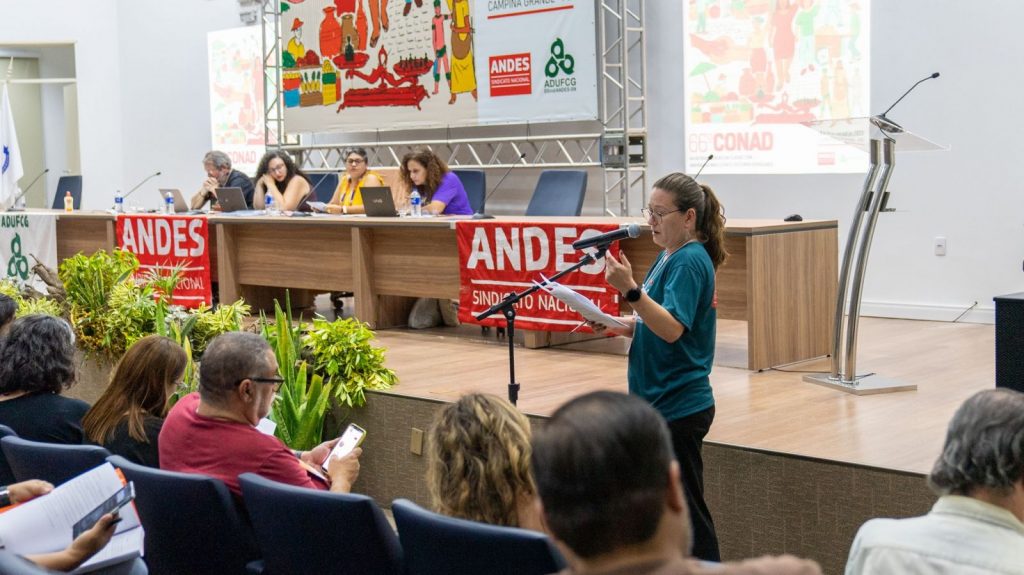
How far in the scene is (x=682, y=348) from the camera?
116 inches

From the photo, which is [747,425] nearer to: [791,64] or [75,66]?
[791,64]

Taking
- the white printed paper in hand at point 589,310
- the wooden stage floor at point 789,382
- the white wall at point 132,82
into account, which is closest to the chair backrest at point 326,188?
the wooden stage floor at point 789,382

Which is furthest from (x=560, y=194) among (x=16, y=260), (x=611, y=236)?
(x=611, y=236)

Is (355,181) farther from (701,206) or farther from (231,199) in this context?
(701,206)

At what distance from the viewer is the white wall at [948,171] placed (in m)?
6.43

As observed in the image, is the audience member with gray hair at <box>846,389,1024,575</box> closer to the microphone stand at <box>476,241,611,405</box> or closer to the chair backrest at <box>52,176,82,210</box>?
the microphone stand at <box>476,241,611,405</box>

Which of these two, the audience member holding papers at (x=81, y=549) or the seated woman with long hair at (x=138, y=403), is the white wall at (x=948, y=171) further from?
the audience member holding papers at (x=81, y=549)

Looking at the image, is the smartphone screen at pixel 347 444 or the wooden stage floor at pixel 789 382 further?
the wooden stage floor at pixel 789 382

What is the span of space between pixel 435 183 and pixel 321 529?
15.8 feet

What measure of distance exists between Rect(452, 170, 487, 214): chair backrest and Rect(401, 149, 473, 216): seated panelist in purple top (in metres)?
0.63

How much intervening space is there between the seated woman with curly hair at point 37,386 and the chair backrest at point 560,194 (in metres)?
4.27

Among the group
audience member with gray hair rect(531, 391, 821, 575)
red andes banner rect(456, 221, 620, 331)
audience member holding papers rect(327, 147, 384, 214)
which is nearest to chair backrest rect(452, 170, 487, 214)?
audience member holding papers rect(327, 147, 384, 214)

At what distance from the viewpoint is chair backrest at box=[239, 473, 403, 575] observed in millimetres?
2354

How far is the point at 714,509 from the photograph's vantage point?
3.54m
